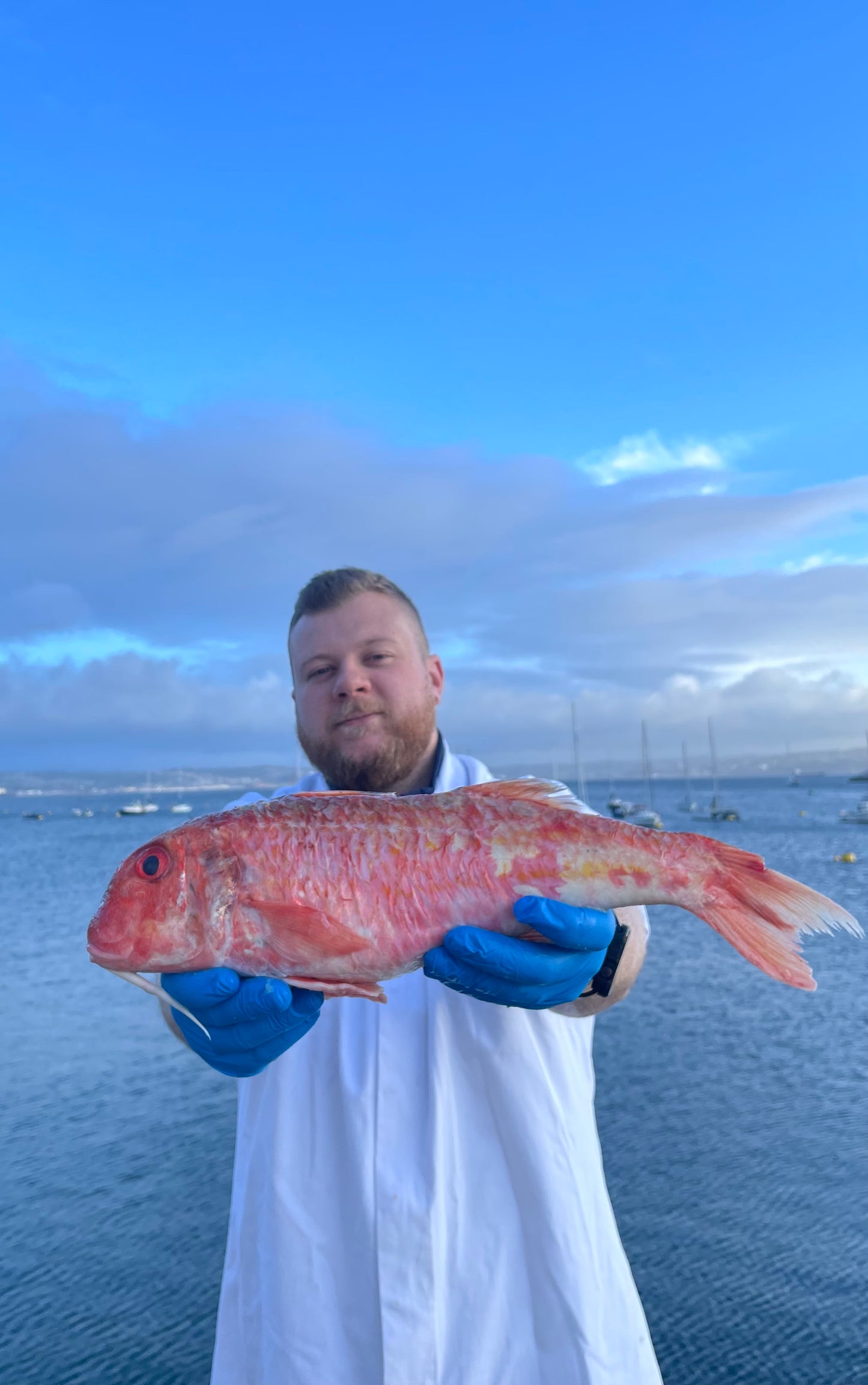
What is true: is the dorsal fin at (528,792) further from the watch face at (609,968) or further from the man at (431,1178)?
the watch face at (609,968)

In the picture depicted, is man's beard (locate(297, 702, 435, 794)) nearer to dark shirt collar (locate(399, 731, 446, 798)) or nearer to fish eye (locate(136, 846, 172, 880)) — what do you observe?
dark shirt collar (locate(399, 731, 446, 798))

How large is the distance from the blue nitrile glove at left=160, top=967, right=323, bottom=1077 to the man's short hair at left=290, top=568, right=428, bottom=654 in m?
2.35

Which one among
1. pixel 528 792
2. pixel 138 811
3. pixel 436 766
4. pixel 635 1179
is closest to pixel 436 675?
pixel 436 766

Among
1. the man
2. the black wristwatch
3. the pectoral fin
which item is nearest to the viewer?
the pectoral fin

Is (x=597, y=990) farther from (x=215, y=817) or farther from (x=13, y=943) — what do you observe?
(x=13, y=943)

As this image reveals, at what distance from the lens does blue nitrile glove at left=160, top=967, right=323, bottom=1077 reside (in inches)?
131

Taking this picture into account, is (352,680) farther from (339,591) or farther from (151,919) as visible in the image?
(151,919)

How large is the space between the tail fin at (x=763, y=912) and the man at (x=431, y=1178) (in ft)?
1.61

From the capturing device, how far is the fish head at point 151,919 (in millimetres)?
3137

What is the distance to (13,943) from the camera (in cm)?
3322

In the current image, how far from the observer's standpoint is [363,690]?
493 cm

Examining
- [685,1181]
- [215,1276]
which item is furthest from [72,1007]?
[685,1181]

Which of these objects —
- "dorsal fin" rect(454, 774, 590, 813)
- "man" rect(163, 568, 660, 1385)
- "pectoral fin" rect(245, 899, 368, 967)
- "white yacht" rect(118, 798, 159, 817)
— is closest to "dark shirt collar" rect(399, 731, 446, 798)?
"man" rect(163, 568, 660, 1385)

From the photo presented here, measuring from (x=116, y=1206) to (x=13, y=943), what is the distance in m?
24.4
